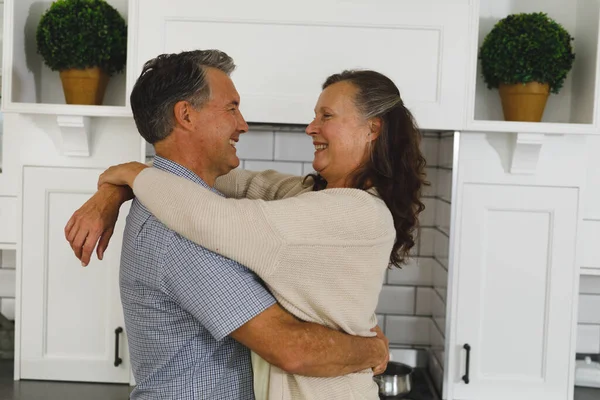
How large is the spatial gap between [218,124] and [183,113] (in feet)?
0.25

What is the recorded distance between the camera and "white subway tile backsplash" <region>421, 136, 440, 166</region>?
258 cm

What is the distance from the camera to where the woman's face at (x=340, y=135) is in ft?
5.30

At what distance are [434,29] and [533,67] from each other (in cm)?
31

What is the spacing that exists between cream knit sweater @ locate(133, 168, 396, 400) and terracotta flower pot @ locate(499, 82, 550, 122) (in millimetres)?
870

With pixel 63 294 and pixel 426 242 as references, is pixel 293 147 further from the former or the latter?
pixel 63 294

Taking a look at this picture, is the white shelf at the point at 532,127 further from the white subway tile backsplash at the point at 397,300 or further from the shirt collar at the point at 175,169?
the shirt collar at the point at 175,169

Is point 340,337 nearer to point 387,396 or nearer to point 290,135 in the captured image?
point 387,396

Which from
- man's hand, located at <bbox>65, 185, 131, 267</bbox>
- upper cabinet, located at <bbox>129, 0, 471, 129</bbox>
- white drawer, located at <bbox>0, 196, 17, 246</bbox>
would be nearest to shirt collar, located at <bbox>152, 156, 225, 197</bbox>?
man's hand, located at <bbox>65, 185, 131, 267</bbox>

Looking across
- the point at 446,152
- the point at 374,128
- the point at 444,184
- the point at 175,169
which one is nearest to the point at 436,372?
the point at 444,184

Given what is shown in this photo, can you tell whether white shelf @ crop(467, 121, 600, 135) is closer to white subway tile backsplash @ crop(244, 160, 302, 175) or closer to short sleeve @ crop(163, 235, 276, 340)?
white subway tile backsplash @ crop(244, 160, 302, 175)

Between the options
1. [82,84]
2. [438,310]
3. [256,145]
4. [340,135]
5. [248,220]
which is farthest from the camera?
[256,145]

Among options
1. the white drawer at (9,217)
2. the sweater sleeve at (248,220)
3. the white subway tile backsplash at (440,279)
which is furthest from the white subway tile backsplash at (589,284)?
the white drawer at (9,217)

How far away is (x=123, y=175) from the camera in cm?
151

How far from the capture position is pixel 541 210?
2.27m
